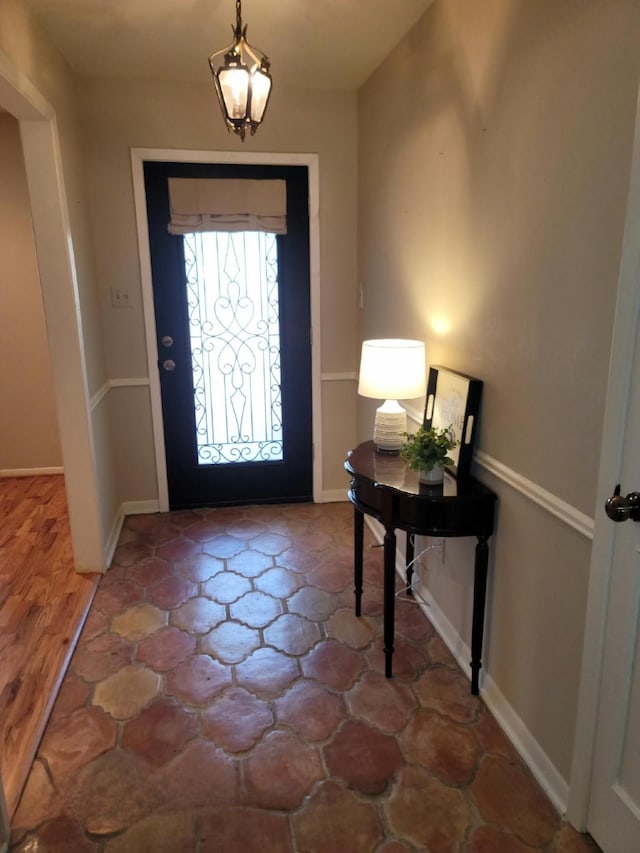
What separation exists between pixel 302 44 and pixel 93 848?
10.3 ft

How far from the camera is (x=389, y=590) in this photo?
2.11 metres

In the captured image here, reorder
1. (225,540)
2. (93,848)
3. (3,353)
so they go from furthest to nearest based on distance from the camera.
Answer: (3,353) < (225,540) < (93,848)

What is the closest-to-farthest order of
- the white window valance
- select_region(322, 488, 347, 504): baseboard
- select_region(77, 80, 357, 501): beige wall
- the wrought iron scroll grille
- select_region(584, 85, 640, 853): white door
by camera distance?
select_region(584, 85, 640, 853): white door → select_region(77, 80, 357, 501): beige wall → the white window valance → the wrought iron scroll grille → select_region(322, 488, 347, 504): baseboard

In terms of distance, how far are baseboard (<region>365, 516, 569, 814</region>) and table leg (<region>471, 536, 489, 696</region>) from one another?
0.09 meters

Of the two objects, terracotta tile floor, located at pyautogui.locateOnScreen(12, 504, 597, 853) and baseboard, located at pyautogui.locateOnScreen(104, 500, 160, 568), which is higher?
baseboard, located at pyautogui.locateOnScreen(104, 500, 160, 568)

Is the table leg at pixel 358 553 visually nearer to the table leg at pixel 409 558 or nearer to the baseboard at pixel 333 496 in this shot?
the table leg at pixel 409 558

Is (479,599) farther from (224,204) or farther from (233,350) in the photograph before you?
(224,204)

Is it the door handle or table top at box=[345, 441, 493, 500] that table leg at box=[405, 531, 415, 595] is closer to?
table top at box=[345, 441, 493, 500]

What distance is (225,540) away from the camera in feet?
11.0

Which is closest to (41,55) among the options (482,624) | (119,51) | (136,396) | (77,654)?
(119,51)

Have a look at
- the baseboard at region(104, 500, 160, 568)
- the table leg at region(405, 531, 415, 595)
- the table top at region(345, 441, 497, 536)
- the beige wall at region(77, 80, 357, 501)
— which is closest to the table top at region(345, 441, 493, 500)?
the table top at region(345, 441, 497, 536)

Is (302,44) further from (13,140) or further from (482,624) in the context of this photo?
(482,624)

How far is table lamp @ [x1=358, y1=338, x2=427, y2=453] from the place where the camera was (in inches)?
90.1

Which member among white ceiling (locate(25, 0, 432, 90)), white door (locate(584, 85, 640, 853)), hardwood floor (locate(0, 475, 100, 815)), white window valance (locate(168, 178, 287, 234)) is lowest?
hardwood floor (locate(0, 475, 100, 815))
